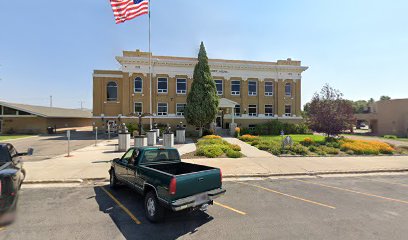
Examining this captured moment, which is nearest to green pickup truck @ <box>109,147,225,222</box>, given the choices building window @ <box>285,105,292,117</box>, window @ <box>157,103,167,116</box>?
window @ <box>157,103,167,116</box>

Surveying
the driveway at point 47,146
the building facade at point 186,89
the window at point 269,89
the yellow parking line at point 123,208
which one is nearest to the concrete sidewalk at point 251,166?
the yellow parking line at point 123,208

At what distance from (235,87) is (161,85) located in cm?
1243

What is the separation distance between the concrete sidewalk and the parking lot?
1.60 meters

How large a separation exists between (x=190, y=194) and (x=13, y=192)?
3.71 m

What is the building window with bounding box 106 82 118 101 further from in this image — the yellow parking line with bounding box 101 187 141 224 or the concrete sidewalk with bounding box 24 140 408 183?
the yellow parking line with bounding box 101 187 141 224

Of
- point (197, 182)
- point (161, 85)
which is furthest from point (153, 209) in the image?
point (161, 85)

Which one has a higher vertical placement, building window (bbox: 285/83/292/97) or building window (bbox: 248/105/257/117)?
building window (bbox: 285/83/292/97)

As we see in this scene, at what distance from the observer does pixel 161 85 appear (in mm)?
33281

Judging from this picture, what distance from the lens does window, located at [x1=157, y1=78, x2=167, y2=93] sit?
33166 millimetres

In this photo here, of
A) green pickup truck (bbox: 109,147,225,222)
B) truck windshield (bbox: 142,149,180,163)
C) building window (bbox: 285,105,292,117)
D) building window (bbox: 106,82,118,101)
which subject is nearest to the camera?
green pickup truck (bbox: 109,147,225,222)

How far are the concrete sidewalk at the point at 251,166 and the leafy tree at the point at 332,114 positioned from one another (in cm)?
621

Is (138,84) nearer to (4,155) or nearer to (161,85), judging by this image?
(161,85)

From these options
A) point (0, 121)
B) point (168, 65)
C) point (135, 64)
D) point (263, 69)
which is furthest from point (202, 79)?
point (0, 121)

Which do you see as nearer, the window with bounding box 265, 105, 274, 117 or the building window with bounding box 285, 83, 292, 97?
the window with bounding box 265, 105, 274, 117
